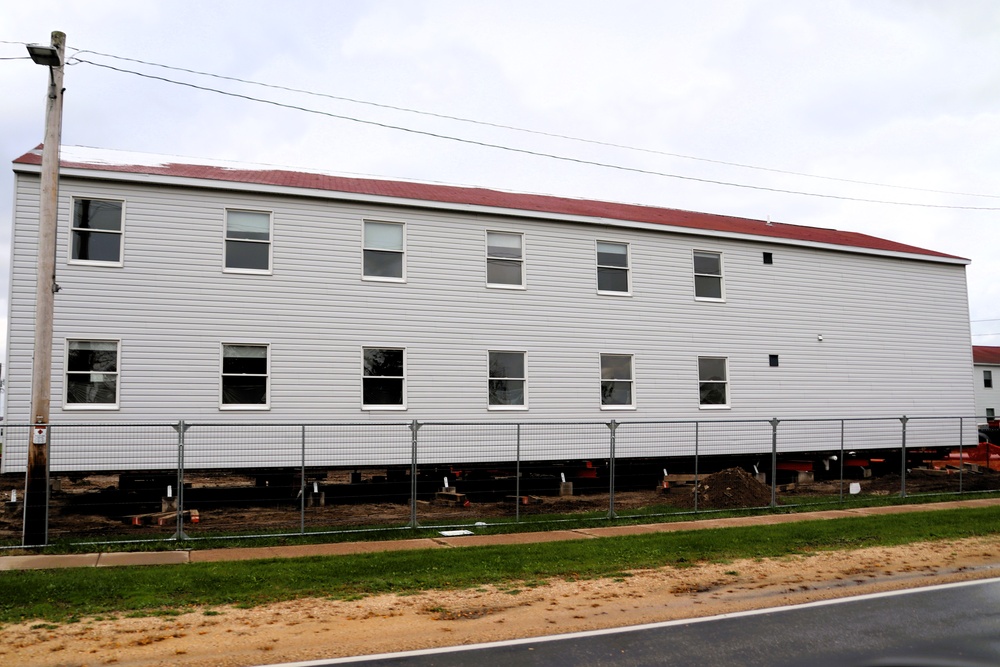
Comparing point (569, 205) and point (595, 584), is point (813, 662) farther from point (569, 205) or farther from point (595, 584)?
point (569, 205)

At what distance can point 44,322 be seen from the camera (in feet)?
43.5

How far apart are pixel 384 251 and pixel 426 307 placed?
68.4 inches

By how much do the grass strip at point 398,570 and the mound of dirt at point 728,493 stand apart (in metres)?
3.72

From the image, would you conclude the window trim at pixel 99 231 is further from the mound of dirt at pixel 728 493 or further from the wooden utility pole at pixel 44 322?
the mound of dirt at pixel 728 493

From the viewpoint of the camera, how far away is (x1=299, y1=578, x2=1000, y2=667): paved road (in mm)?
7328

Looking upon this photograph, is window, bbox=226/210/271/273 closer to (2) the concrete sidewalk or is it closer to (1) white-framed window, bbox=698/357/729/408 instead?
(2) the concrete sidewalk

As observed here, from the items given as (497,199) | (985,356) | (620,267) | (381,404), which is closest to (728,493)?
(620,267)

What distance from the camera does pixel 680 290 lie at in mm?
24281

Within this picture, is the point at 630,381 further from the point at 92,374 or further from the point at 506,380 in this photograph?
the point at 92,374

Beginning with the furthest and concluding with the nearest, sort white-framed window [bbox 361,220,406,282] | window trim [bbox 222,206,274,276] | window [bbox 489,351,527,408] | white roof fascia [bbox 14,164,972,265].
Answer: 1. window [bbox 489,351,527,408]
2. white-framed window [bbox 361,220,406,282]
3. window trim [bbox 222,206,274,276]
4. white roof fascia [bbox 14,164,972,265]

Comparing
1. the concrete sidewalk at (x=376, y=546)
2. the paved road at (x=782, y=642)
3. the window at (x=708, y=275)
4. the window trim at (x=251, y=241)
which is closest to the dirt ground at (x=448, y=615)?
the paved road at (x=782, y=642)

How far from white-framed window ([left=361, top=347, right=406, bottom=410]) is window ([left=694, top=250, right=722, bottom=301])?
923 cm

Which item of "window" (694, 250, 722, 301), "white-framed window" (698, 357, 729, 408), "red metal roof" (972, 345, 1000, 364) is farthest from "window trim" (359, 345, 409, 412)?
"red metal roof" (972, 345, 1000, 364)

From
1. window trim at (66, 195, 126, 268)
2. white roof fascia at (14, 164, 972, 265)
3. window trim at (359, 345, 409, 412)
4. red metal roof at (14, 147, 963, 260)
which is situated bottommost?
window trim at (359, 345, 409, 412)
